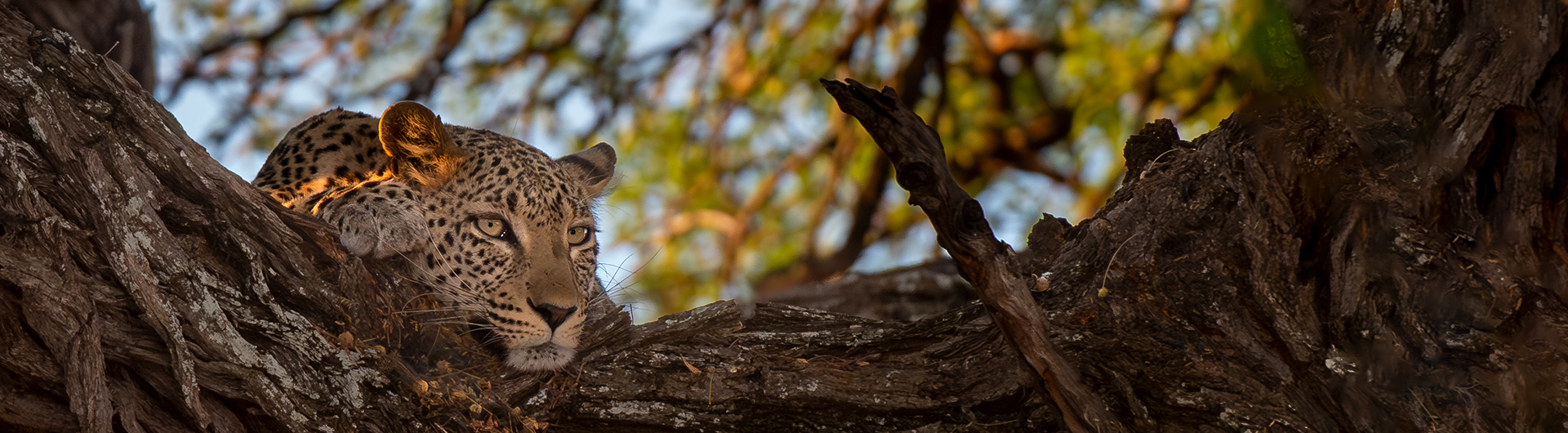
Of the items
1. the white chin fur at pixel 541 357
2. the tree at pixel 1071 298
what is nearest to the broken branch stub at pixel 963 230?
the tree at pixel 1071 298

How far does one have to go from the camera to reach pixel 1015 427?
135 inches

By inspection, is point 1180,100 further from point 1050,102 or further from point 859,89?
point 859,89

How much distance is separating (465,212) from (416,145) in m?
0.31

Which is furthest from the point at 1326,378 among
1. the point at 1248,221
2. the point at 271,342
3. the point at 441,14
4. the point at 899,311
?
the point at 441,14

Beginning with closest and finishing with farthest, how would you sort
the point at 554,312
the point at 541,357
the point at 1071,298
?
the point at 1071,298 → the point at 541,357 → the point at 554,312

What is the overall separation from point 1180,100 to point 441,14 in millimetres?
5953

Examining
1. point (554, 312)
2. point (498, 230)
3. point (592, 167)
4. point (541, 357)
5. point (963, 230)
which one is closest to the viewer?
point (963, 230)

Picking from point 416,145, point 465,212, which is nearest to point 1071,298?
point 465,212

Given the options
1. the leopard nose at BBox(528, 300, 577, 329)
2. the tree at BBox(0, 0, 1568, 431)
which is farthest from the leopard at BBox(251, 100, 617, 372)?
the tree at BBox(0, 0, 1568, 431)

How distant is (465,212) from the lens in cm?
449

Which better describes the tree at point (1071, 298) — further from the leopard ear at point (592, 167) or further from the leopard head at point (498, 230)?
the leopard ear at point (592, 167)

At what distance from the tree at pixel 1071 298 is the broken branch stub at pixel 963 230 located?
3cm

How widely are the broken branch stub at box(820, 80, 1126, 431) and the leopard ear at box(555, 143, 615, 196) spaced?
107 inches

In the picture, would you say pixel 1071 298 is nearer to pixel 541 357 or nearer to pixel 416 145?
pixel 541 357
